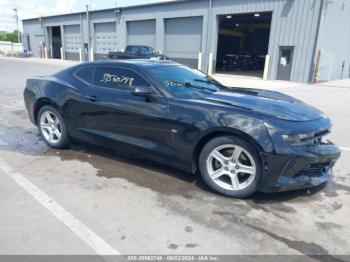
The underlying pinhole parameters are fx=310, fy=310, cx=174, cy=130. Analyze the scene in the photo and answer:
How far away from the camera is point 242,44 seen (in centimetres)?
3831

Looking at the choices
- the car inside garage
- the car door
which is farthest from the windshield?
the car inside garage

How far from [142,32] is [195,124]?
27609 mm

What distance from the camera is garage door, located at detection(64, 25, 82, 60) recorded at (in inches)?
1479

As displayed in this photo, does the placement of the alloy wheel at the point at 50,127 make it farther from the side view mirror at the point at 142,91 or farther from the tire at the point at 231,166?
the tire at the point at 231,166

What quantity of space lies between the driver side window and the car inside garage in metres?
26.0

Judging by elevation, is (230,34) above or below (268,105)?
above

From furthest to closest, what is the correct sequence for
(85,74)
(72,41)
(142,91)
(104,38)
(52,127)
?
(72,41), (104,38), (52,127), (85,74), (142,91)

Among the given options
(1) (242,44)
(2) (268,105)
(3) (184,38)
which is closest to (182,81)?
(2) (268,105)

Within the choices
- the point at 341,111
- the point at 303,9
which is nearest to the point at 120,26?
the point at 303,9

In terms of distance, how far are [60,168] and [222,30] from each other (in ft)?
105

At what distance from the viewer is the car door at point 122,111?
4016mm

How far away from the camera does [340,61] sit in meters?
26.7

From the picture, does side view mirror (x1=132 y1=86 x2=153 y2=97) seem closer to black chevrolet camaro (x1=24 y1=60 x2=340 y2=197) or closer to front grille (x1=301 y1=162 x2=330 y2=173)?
black chevrolet camaro (x1=24 y1=60 x2=340 y2=197)

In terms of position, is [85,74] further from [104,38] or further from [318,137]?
[104,38]
